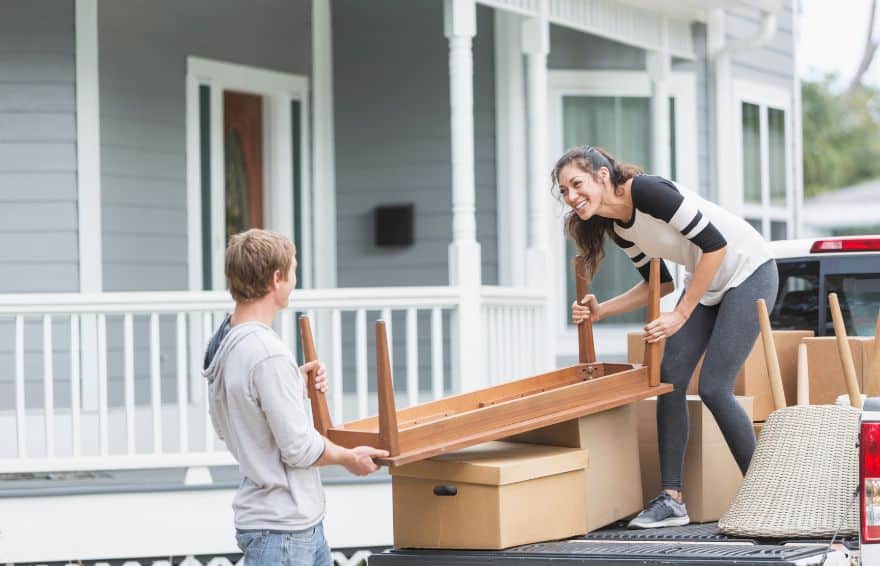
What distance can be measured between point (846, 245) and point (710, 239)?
144 centimetres

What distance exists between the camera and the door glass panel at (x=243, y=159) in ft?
32.7

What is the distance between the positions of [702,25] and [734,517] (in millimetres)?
8432

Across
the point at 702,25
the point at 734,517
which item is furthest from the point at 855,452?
the point at 702,25

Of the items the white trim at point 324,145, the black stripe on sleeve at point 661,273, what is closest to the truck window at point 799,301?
the black stripe on sleeve at point 661,273

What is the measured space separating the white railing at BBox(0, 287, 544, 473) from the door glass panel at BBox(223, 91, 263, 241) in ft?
2.98

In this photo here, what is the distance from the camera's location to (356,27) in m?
10.5

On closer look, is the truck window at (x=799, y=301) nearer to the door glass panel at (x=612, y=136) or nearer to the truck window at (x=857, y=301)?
the truck window at (x=857, y=301)

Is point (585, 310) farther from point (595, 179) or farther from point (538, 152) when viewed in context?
point (538, 152)

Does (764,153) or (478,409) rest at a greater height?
(764,153)

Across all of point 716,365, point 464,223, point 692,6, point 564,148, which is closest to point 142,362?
point 464,223

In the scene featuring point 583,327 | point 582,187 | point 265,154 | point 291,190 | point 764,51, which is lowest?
point 583,327

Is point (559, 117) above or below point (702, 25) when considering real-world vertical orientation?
below

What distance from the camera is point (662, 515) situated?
14.0ft

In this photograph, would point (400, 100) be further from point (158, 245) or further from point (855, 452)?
point (855, 452)
